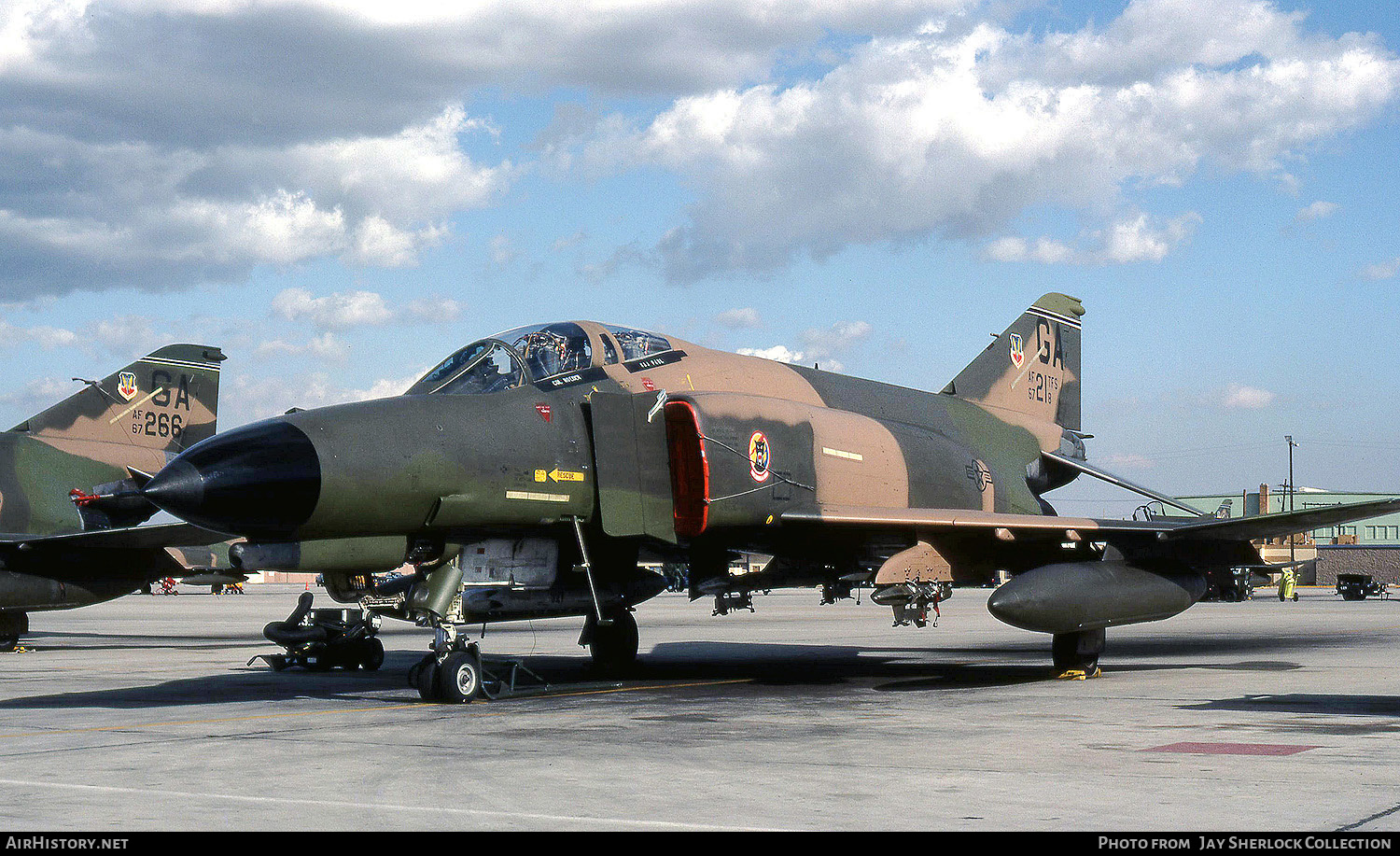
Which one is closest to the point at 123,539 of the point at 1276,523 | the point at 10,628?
the point at 10,628

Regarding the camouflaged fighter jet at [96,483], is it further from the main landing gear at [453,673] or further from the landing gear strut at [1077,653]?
the landing gear strut at [1077,653]

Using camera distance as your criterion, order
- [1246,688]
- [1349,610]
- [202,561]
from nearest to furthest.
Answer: [1246,688] < [202,561] < [1349,610]

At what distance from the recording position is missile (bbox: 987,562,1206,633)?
13.0m

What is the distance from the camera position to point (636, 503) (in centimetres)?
1220

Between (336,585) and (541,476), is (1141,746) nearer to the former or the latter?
(541,476)

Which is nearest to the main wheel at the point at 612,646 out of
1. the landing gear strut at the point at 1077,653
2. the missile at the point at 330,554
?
the missile at the point at 330,554

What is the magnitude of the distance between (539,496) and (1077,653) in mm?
6622

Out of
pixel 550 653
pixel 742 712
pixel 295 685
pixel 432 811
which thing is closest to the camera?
pixel 432 811

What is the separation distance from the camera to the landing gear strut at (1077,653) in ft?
47.8

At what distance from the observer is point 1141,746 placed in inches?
335

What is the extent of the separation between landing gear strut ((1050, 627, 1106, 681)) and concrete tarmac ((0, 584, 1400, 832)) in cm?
32

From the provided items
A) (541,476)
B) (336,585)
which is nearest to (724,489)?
(541,476)

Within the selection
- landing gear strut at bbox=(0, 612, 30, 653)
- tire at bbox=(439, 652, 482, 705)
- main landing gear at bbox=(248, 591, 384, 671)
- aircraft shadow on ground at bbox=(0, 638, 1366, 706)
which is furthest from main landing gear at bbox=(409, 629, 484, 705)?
landing gear strut at bbox=(0, 612, 30, 653)

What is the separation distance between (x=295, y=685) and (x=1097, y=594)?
8.51 meters
